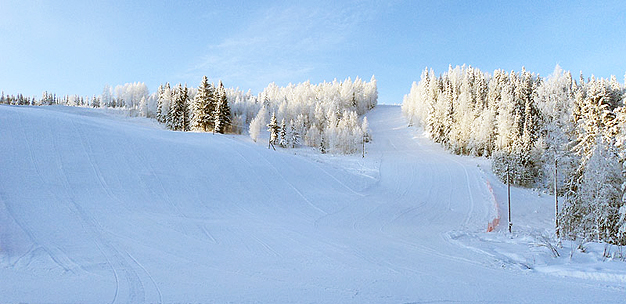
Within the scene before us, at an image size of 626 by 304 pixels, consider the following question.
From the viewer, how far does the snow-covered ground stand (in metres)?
7.57

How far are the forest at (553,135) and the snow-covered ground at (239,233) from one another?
5.77 m

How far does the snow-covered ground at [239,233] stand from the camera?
7568 mm

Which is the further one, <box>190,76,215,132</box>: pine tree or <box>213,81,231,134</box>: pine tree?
<box>190,76,215,132</box>: pine tree

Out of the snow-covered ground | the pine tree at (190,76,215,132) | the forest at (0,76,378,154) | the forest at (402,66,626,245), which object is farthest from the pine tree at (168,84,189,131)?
the forest at (402,66,626,245)

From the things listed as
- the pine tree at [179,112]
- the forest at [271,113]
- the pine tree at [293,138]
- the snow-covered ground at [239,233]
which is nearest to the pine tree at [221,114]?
the forest at [271,113]

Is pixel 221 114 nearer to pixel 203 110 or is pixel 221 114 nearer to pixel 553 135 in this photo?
pixel 203 110

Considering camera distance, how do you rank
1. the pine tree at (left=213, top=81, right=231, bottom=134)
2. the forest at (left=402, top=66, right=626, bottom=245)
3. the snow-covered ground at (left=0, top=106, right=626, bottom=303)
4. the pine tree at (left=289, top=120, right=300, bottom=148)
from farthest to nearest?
the pine tree at (left=289, top=120, right=300, bottom=148)
the pine tree at (left=213, top=81, right=231, bottom=134)
the forest at (left=402, top=66, right=626, bottom=245)
the snow-covered ground at (left=0, top=106, right=626, bottom=303)

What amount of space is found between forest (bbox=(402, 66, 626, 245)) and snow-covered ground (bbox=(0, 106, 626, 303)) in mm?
5773

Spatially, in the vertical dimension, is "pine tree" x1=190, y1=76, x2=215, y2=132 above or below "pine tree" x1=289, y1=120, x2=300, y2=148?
above

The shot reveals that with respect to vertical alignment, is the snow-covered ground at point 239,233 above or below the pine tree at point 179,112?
below

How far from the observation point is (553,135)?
97.1ft

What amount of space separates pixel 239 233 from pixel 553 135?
31.5 metres

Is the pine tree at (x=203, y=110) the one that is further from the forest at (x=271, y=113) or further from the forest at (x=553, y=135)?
the forest at (x=553, y=135)

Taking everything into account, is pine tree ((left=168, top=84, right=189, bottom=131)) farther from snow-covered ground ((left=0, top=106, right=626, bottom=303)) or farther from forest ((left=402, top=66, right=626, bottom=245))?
forest ((left=402, top=66, right=626, bottom=245))
